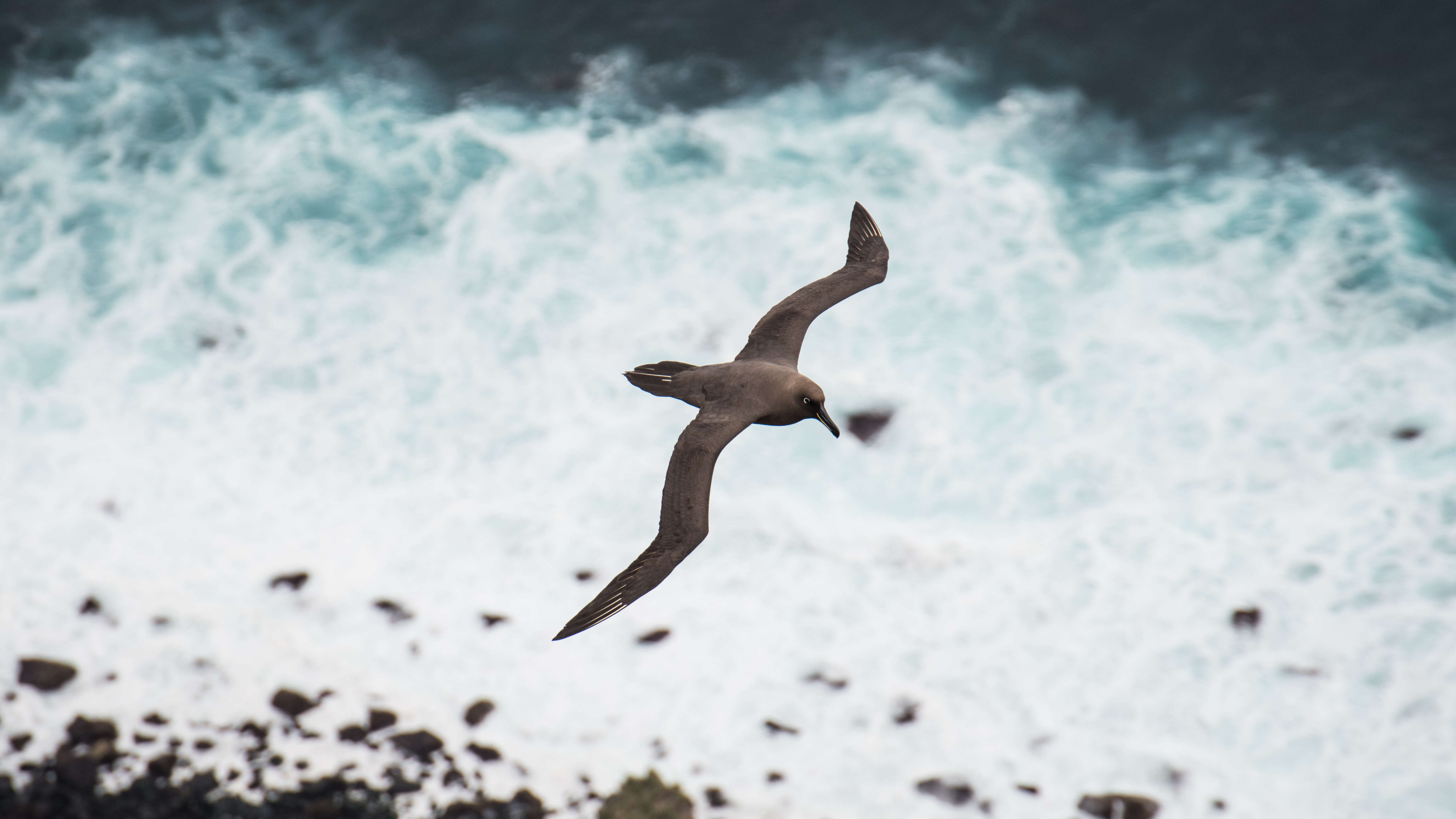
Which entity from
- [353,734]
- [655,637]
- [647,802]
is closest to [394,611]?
[353,734]

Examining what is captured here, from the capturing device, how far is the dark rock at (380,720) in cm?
2052

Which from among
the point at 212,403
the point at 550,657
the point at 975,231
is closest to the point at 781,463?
the point at 550,657

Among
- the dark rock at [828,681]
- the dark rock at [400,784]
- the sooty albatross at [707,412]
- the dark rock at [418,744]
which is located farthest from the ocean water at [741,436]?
the sooty albatross at [707,412]

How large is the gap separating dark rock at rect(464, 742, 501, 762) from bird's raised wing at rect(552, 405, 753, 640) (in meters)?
8.69

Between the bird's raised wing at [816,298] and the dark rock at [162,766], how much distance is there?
11842mm

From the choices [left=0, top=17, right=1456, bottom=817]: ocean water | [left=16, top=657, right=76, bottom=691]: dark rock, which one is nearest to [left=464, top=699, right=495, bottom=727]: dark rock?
[left=0, top=17, right=1456, bottom=817]: ocean water

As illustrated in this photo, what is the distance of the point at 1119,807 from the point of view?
19953mm

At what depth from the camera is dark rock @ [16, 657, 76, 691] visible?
818 inches

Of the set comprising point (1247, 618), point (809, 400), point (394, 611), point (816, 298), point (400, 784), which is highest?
point (1247, 618)

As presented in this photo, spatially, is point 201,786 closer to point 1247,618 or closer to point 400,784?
point 400,784

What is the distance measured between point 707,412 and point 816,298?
2897 mm

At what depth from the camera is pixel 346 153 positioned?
33344 millimetres

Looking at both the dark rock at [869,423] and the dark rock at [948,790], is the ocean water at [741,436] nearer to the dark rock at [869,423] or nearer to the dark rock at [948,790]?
the dark rock at [948,790]

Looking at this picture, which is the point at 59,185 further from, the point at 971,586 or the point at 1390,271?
the point at 1390,271
